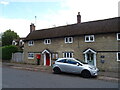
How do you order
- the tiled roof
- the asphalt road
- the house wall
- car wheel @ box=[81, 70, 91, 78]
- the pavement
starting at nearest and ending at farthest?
the asphalt road < the pavement < car wheel @ box=[81, 70, 91, 78] < the house wall < the tiled roof

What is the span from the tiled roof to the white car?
620 cm

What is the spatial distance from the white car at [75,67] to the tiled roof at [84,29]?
6.20m

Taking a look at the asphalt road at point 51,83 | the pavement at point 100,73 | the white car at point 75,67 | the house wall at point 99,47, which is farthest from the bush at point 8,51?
the asphalt road at point 51,83

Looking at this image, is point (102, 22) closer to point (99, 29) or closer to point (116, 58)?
point (99, 29)

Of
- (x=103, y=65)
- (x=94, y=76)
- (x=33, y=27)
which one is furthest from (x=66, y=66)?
(x=33, y=27)

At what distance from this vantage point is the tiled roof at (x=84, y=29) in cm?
1898

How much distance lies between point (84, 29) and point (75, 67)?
808 centimetres

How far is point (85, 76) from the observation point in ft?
46.5

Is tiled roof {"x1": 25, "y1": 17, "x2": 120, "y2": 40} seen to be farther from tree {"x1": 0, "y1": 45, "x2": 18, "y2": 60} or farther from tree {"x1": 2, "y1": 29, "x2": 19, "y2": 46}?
tree {"x1": 2, "y1": 29, "x2": 19, "y2": 46}

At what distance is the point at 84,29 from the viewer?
21266 mm

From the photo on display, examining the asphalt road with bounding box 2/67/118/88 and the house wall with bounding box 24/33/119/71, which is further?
the house wall with bounding box 24/33/119/71

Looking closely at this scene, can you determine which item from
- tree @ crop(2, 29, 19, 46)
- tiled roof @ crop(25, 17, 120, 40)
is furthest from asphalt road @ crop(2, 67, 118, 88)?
tree @ crop(2, 29, 19, 46)

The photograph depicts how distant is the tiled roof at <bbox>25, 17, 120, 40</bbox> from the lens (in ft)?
62.3

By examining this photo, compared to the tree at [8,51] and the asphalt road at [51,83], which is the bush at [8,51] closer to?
the tree at [8,51]
